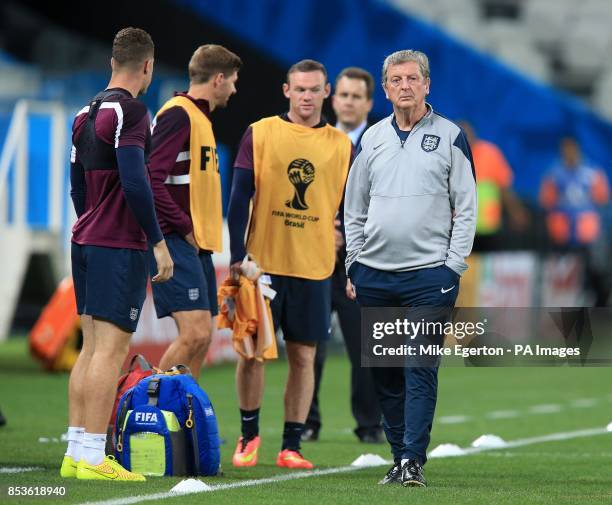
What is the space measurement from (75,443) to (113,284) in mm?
843

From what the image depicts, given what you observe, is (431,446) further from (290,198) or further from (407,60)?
(407,60)

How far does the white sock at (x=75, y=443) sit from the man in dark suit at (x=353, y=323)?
2918mm

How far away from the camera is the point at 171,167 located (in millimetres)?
8531

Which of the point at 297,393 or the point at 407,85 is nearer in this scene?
the point at 407,85

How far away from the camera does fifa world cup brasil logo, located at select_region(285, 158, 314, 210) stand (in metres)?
8.80

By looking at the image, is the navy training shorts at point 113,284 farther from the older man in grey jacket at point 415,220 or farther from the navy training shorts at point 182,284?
the older man in grey jacket at point 415,220

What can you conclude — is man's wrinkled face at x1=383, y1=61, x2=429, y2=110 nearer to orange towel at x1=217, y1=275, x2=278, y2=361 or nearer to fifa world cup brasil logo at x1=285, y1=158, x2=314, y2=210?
fifa world cup brasil logo at x1=285, y1=158, x2=314, y2=210

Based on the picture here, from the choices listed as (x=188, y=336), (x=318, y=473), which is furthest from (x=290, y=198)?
(x=318, y=473)

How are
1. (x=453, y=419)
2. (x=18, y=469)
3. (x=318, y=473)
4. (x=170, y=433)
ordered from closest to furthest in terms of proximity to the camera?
(x=170, y=433) → (x=18, y=469) → (x=318, y=473) → (x=453, y=419)

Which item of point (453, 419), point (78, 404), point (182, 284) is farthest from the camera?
point (453, 419)

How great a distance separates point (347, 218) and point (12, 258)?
10.0 m

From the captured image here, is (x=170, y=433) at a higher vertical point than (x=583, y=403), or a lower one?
higher

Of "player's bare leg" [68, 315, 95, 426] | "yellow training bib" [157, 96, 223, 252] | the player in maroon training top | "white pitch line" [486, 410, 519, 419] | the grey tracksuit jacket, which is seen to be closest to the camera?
the player in maroon training top

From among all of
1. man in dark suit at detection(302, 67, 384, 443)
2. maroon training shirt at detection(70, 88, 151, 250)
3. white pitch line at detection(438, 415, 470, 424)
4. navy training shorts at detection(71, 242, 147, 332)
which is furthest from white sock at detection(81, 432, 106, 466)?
white pitch line at detection(438, 415, 470, 424)
